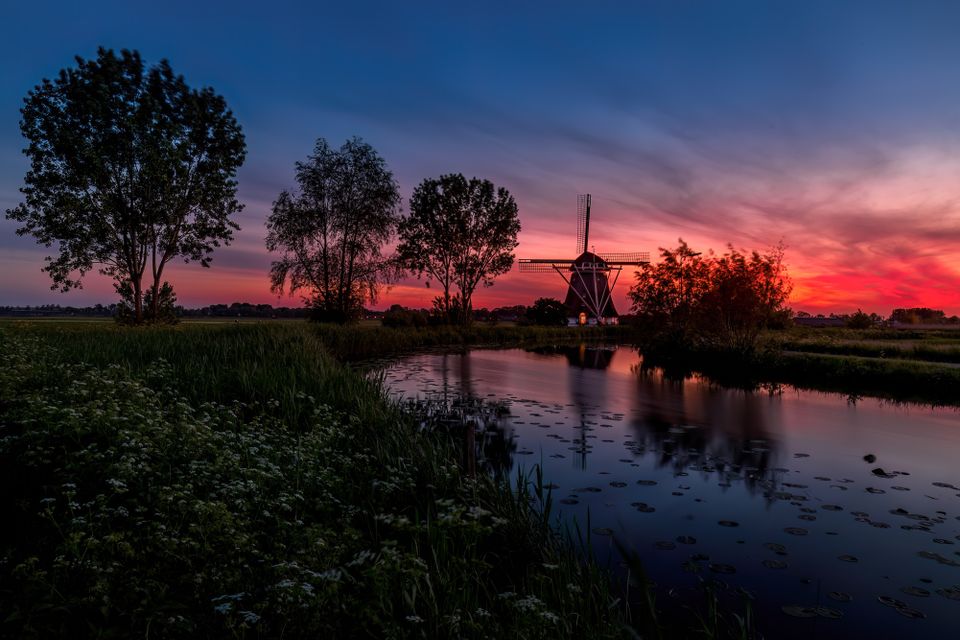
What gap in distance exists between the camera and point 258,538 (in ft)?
17.2

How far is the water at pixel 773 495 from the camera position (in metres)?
5.75

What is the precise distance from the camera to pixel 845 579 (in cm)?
608

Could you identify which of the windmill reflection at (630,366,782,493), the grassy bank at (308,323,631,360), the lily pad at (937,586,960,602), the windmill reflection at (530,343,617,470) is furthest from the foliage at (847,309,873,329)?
the lily pad at (937,586,960,602)

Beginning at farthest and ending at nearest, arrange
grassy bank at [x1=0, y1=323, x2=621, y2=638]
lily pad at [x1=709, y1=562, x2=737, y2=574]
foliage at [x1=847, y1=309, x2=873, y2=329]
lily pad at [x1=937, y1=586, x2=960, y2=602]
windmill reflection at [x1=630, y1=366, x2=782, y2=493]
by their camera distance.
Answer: foliage at [x1=847, y1=309, x2=873, y2=329], windmill reflection at [x1=630, y1=366, x2=782, y2=493], lily pad at [x1=709, y1=562, x2=737, y2=574], lily pad at [x1=937, y1=586, x2=960, y2=602], grassy bank at [x1=0, y1=323, x2=621, y2=638]

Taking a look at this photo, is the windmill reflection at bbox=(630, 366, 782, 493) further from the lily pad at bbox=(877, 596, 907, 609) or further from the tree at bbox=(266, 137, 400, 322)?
the tree at bbox=(266, 137, 400, 322)

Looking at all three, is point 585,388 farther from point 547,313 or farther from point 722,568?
point 547,313

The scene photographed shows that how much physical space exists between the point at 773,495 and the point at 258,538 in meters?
8.54

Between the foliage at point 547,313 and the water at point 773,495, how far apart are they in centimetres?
4618

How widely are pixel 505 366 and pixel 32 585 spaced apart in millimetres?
26171

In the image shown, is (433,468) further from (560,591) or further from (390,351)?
(390,351)

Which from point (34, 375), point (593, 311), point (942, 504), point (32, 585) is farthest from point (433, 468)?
point (593, 311)

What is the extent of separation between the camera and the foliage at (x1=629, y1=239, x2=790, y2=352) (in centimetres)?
2734

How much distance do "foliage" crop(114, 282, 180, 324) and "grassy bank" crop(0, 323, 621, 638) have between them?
24.0m

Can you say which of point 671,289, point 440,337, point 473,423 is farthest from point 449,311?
point 473,423
